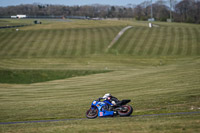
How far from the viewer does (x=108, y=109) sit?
17844 mm

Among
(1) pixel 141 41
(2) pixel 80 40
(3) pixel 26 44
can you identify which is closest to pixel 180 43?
(1) pixel 141 41

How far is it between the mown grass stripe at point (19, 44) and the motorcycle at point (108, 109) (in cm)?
5803

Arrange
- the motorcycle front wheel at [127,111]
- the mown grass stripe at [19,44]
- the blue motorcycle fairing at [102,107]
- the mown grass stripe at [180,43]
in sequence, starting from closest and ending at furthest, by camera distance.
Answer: the motorcycle front wheel at [127,111]
the blue motorcycle fairing at [102,107]
the mown grass stripe at [180,43]
the mown grass stripe at [19,44]

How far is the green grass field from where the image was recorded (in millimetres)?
16516

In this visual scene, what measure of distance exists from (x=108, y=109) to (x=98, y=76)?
27815 mm

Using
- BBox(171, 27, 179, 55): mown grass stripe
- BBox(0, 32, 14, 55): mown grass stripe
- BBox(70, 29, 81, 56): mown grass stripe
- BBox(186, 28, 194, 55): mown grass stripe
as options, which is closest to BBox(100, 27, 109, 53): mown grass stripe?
BBox(70, 29, 81, 56): mown grass stripe

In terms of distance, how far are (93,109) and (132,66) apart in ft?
132

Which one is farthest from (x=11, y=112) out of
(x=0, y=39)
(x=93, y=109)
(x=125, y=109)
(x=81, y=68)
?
(x=0, y=39)

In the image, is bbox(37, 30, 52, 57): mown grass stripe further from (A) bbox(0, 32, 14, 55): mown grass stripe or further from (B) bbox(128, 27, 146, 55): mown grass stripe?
(B) bbox(128, 27, 146, 55): mown grass stripe

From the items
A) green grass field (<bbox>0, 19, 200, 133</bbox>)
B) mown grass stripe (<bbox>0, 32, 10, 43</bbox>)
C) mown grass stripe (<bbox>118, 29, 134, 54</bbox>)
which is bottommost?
green grass field (<bbox>0, 19, 200, 133</bbox>)

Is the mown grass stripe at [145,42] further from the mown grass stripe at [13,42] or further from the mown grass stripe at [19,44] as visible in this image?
the mown grass stripe at [13,42]

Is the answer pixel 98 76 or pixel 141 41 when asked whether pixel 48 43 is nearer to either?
pixel 141 41

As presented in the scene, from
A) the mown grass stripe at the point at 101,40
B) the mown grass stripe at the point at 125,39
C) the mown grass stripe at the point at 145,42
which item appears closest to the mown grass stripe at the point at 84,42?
the mown grass stripe at the point at 101,40

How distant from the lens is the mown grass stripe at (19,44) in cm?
7356
